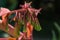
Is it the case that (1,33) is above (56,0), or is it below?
below

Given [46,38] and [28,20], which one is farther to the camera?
[46,38]

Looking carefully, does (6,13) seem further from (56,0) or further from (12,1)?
(56,0)

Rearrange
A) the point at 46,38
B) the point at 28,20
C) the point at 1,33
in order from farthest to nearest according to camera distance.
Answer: the point at 46,38
the point at 1,33
the point at 28,20

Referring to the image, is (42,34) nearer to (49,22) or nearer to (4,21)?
(49,22)

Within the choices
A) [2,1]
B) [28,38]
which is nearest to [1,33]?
[2,1]

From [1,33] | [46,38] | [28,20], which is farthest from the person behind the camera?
[46,38]

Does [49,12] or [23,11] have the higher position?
[49,12]

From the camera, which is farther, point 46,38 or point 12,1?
point 46,38

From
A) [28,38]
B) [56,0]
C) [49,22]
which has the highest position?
[56,0]
